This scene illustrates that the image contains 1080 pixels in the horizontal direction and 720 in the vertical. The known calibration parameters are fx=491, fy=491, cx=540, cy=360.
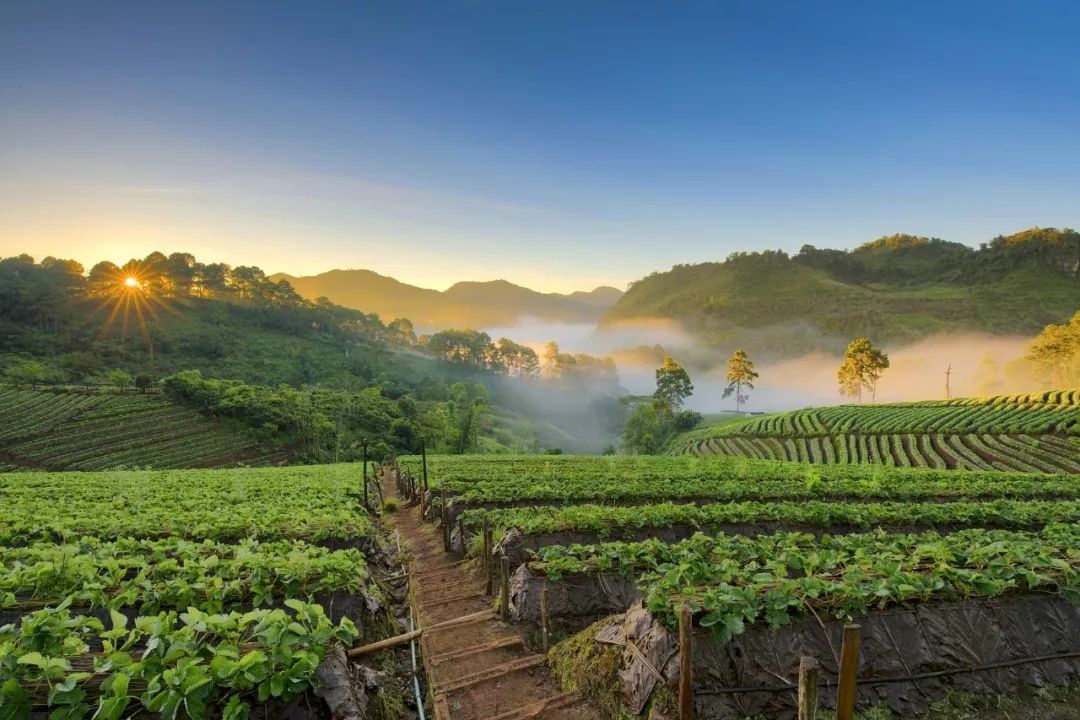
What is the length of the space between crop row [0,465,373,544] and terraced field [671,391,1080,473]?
183 ft

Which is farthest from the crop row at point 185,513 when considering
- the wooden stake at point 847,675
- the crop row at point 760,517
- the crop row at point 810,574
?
the wooden stake at point 847,675

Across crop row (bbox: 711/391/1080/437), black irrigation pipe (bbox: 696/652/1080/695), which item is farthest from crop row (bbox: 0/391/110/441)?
crop row (bbox: 711/391/1080/437)

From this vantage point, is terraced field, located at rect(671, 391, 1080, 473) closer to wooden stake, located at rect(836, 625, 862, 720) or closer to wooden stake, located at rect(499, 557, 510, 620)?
wooden stake, located at rect(499, 557, 510, 620)

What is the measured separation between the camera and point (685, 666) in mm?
5805

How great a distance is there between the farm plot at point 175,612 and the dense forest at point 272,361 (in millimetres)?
63565

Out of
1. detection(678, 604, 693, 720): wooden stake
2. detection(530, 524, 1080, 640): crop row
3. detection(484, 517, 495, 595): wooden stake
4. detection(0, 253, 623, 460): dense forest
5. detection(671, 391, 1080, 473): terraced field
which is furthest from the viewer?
detection(0, 253, 623, 460): dense forest

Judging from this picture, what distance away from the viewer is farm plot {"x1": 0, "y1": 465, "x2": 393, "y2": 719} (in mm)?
4285

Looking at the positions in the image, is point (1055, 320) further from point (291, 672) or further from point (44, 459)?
point (44, 459)

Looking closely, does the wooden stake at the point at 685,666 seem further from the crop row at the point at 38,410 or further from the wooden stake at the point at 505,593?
the crop row at the point at 38,410

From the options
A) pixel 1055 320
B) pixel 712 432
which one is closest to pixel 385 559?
pixel 712 432

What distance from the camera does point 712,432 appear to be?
92188 mm

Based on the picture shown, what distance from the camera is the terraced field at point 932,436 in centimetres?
5025

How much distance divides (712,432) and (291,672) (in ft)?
311

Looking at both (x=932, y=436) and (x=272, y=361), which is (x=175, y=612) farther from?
(x=272, y=361)
